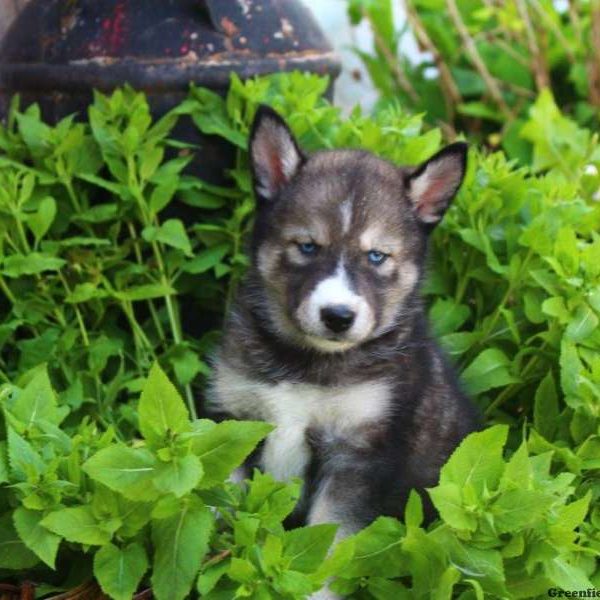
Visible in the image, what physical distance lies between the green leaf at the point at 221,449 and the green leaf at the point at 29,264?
1.37 m

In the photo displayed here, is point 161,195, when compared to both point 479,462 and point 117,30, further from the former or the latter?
point 479,462

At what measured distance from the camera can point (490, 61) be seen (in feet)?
25.5

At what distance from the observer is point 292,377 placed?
329cm

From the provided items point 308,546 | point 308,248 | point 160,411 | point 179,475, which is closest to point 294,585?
point 308,546

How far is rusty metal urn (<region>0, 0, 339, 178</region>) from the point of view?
4172 millimetres

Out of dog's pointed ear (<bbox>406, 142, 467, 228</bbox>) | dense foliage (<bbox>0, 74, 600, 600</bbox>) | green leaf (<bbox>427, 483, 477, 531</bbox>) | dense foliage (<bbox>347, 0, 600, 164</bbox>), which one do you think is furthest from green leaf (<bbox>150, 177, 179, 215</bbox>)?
dense foliage (<bbox>347, 0, 600, 164</bbox>)

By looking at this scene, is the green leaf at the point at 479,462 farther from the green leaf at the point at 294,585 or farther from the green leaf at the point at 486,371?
the green leaf at the point at 486,371

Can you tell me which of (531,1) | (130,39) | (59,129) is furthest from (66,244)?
(531,1)

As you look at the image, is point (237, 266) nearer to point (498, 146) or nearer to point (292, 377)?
point (292, 377)

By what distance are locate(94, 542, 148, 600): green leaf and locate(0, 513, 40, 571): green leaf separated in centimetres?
19

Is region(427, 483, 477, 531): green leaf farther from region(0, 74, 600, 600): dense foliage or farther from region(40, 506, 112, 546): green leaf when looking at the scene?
region(40, 506, 112, 546): green leaf

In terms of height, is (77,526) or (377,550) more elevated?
(77,526)

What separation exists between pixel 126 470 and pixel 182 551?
0.76 feet

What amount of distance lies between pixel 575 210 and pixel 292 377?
4.05 feet
